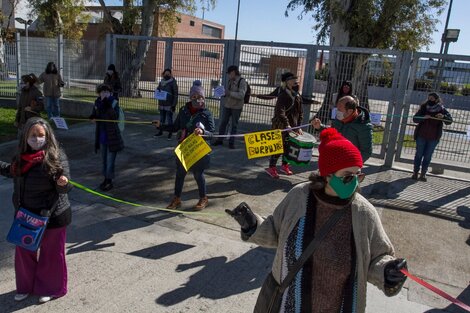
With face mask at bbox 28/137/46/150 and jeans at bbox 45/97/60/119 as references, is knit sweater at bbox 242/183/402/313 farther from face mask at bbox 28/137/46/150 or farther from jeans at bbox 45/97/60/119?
jeans at bbox 45/97/60/119

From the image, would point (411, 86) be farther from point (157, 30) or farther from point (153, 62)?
point (157, 30)

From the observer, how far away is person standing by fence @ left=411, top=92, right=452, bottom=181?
24.2 feet

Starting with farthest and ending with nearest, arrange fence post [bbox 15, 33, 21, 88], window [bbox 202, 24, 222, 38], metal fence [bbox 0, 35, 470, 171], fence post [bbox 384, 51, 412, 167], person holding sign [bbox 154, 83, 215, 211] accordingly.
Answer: window [bbox 202, 24, 222, 38], fence post [bbox 15, 33, 21, 88], fence post [bbox 384, 51, 412, 167], metal fence [bbox 0, 35, 470, 171], person holding sign [bbox 154, 83, 215, 211]

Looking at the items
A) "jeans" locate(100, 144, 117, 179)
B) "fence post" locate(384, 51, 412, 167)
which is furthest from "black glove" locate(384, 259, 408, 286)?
"fence post" locate(384, 51, 412, 167)

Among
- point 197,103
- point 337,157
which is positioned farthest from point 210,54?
point 337,157

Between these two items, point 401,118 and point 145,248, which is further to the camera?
point 401,118

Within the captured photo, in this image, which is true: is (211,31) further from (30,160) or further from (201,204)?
(30,160)

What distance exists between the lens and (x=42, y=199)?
11.4 ft

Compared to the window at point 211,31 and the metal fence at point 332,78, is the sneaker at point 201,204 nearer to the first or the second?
the metal fence at point 332,78

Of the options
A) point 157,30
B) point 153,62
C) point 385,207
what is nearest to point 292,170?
point 385,207

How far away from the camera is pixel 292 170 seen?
817 cm

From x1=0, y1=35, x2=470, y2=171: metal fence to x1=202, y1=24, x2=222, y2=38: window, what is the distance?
39837 millimetres

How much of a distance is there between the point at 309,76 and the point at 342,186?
7.26m

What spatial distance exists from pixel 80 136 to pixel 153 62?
150 inches
